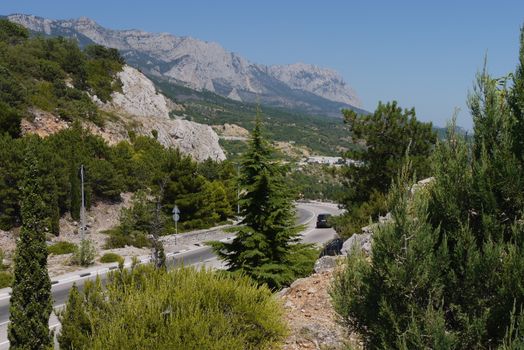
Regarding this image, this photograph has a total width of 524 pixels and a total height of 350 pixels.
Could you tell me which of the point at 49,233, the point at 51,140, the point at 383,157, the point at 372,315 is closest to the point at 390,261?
the point at 372,315

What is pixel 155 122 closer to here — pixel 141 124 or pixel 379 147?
pixel 141 124

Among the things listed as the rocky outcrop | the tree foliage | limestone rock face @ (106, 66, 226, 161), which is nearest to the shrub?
the tree foliage

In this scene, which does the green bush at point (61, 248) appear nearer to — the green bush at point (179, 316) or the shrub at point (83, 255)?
the shrub at point (83, 255)

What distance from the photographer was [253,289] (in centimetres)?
998

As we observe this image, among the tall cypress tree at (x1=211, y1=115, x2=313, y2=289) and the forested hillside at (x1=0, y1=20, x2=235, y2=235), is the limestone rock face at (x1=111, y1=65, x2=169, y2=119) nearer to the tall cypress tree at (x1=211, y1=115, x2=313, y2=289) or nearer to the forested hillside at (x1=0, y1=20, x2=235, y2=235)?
the forested hillside at (x1=0, y1=20, x2=235, y2=235)

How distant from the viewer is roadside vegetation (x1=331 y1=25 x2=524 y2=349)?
452 cm

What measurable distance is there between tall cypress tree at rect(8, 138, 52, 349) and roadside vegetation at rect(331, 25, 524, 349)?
9175mm

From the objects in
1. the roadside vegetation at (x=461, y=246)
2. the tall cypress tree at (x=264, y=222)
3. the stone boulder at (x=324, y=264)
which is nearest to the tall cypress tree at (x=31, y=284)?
the tall cypress tree at (x=264, y=222)

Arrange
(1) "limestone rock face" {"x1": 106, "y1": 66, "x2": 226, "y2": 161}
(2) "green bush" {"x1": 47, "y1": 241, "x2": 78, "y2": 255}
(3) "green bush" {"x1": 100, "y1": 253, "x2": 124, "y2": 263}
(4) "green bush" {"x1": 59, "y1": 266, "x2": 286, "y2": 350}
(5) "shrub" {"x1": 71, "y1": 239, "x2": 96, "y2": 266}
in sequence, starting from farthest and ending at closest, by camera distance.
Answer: (1) "limestone rock face" {"x1": 106, "y1": 66, "x2": 226, "y2": 161}
(2) "green bush" {"x1": 47, "y1": 241, "x2": 78, "y2": 255}
(3) "green bush" {"x1": 100, "y1": 253, "x2": 124, "y2": 263}
(5) "shrub" {"x1": 71, "y1": 239, "x2": 96, "y2": 266}
(4) "green bush" {"x1": 59, "y1": 266, "x2": 286, "y2": 350}

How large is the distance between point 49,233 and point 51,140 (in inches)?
379

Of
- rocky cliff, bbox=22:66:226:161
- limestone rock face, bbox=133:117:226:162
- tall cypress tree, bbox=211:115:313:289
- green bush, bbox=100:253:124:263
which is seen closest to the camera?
tall cypress tree, bbox=211:115:313:289

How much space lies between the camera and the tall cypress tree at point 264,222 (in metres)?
15.3

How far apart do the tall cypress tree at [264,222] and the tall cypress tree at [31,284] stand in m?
5.78

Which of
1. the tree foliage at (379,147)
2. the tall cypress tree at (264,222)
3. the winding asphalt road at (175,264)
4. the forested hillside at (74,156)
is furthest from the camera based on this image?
the forested hillside at (74,156)
